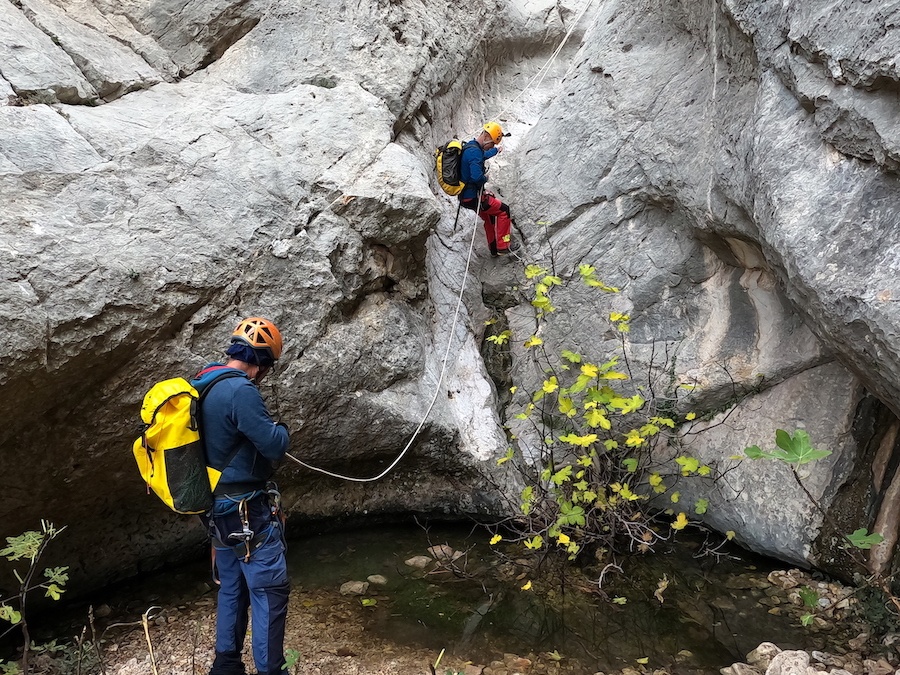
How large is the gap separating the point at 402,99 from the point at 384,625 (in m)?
5.69

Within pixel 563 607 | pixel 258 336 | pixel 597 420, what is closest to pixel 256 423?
pixel 258 336

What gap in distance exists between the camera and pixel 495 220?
787 centimetres

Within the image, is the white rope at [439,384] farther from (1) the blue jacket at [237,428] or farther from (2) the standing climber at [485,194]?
(1) the blue jacket at [237,428]

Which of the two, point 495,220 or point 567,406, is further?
point 495,220

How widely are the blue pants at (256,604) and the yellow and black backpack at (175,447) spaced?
0.46 metres

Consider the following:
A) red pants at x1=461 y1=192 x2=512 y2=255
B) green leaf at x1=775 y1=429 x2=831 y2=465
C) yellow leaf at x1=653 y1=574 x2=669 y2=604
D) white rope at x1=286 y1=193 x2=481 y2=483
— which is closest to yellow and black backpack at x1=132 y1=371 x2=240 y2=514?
white rope at x1=286 y1=193 x2=481 y2=483

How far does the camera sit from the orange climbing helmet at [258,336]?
3.77m

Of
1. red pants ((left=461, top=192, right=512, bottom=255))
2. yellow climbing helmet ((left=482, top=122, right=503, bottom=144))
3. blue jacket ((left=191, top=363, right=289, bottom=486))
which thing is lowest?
blue jacket ((left=191, top=363, right=289, bottom=486))

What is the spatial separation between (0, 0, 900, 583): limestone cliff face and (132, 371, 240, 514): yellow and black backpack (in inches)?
54.8

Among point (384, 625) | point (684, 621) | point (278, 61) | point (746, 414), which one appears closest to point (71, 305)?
point (384, 625)

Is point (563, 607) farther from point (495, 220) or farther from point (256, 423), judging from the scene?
point (495, 220)

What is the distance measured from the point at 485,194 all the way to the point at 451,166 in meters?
0.60

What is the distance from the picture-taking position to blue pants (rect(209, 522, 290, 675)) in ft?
11.8

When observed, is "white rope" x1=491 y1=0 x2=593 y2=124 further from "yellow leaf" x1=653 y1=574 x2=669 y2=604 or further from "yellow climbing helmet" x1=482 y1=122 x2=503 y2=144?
"yellow leaf" x1=653 y1=574 x2=669 y2=604
